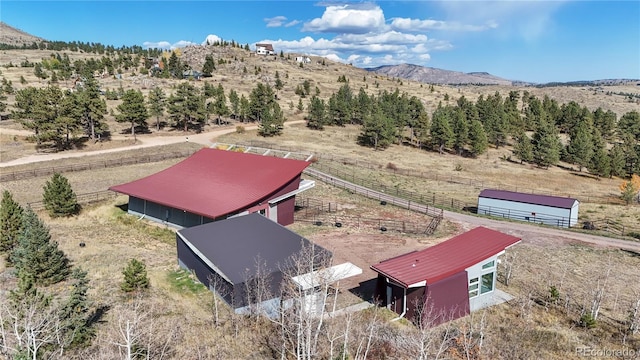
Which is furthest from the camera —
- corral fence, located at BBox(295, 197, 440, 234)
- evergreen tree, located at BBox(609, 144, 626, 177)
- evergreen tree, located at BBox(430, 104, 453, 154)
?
evergreen tree, located at BBox(430, 104, 453, 154)

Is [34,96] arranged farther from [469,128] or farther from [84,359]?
[469,128]

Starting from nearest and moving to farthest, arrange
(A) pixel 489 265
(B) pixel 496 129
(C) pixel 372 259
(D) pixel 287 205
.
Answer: (A) pixel 489 265, (C) pixel 372 259, (D) pixel 287 205, (B) pixel 496 129

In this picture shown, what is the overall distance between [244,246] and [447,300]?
13.1m

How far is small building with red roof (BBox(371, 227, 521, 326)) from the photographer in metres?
22.6

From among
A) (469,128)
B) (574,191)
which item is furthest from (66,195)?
(469,128)

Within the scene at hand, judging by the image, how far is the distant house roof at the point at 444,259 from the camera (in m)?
22.8

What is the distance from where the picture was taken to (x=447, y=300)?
23.2 meters

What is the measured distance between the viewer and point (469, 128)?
91062 mm

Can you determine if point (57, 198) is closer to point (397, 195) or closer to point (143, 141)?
point (397, 195)

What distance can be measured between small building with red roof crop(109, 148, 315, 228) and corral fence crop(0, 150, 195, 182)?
21980 millimetres

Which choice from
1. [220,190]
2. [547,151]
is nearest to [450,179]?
[547,151]

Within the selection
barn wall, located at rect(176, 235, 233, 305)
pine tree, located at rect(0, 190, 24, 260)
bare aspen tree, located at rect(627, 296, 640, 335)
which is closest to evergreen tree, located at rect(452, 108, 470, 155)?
bare aspen tree, located at rect(627, 296, 640, 335)

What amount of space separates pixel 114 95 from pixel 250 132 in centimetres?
4101

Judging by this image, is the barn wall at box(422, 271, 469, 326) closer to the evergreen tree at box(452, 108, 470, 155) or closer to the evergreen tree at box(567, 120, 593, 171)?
the evergreen tree at box(452, 108, 470, 155)
